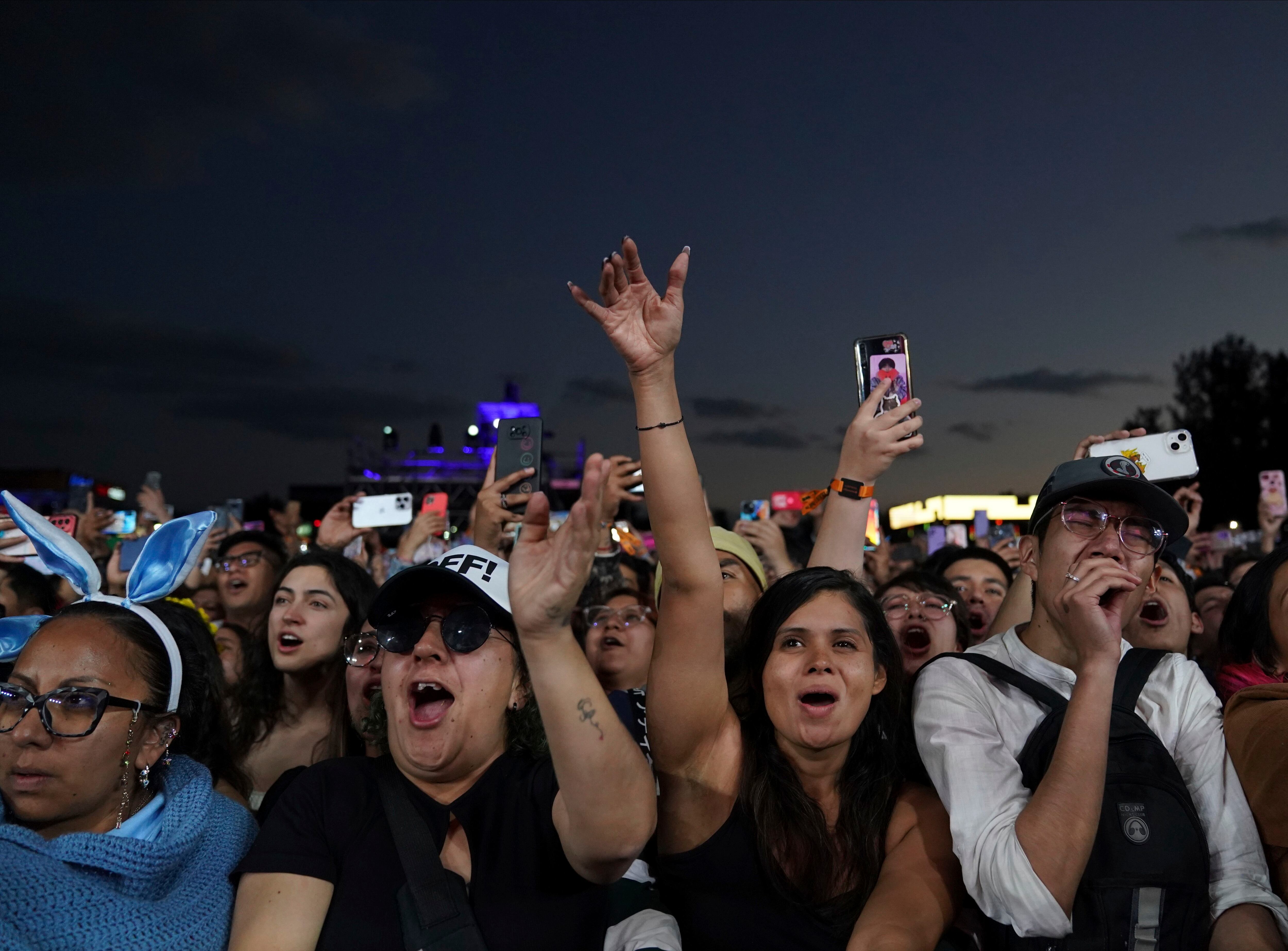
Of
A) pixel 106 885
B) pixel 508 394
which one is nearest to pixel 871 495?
pixel 106 885

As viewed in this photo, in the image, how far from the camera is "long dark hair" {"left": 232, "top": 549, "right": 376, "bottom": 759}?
14.3 ft

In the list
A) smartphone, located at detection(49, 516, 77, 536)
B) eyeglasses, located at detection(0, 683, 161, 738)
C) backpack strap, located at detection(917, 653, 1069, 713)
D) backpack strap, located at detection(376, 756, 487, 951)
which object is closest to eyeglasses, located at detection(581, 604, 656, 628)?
backpack strap, located at detection(917, 653, 1069, 713)

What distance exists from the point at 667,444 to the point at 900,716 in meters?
1.25

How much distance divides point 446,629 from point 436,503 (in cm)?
496

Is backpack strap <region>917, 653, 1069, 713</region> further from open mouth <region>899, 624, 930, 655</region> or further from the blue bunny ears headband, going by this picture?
the blue bunny ears headband

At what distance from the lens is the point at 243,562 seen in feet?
18.4

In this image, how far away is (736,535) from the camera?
4.27m

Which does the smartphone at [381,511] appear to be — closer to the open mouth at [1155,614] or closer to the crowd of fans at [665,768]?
the crowd of fans at [665,768]

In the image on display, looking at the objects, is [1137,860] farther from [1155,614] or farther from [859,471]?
[1155,614]

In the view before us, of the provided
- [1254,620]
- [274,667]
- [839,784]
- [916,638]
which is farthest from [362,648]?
[1254,620]

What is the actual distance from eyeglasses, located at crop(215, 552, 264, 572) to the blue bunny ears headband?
103 inches

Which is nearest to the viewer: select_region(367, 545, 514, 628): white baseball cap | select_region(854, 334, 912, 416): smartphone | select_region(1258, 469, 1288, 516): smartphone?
select_region(367, 545, 514, 628): white baseball cap

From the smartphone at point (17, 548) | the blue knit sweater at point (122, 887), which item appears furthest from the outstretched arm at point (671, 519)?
the smartphone at point (17, 548)

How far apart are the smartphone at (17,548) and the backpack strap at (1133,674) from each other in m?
4.46
